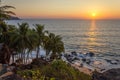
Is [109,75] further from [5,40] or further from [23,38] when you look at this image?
[5,40]

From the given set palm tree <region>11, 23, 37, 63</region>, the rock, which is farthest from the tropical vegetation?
the rock

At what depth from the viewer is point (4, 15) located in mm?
43969

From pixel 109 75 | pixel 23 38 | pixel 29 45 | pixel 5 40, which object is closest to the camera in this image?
pixel 109 75

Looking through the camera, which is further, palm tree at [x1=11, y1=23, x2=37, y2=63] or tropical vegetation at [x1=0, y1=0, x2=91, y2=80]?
palm tree at [x1=11, y1=23, x2=37, y2=63]

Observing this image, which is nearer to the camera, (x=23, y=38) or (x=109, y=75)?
(x=109, y=75)

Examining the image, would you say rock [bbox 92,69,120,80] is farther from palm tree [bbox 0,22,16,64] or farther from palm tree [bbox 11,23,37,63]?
palm tree [bbox 0,22,16,64]

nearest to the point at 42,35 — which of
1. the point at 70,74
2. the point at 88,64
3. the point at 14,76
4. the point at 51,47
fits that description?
the point at 51,47

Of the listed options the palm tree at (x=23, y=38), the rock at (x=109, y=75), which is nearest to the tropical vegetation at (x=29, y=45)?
the palm tree at (x=23, y=38)

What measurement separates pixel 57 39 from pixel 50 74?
4595 cm

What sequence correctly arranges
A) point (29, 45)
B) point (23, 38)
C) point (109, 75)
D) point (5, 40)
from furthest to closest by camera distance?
point (29, 45) → point (23, 38) → point (5, 40) → point (109, 75)

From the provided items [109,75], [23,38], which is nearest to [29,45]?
[23,38]

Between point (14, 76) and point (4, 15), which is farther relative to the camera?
point (4, 15)

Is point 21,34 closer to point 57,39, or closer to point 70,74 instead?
point 57,39

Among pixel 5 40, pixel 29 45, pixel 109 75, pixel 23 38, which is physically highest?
pixel 23 38
